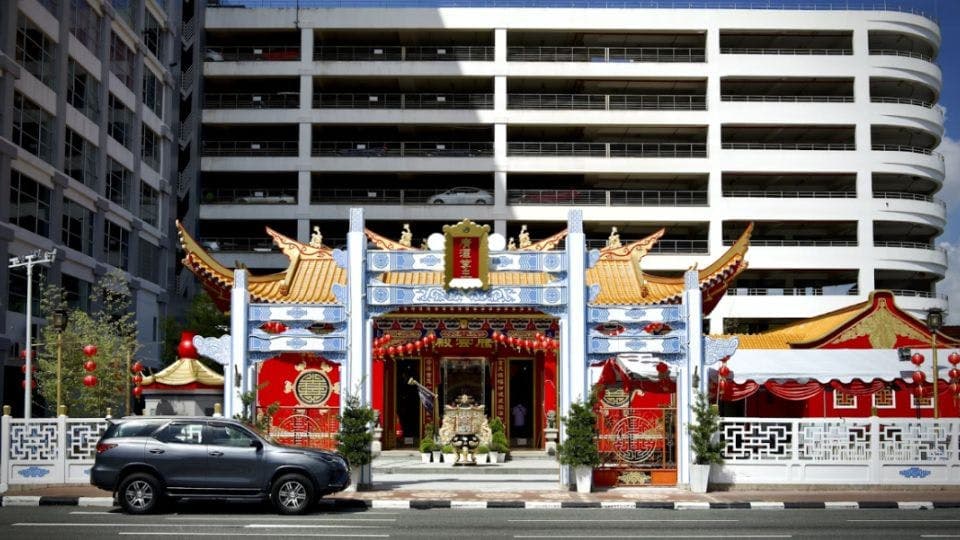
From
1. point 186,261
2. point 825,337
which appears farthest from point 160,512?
point 825,337

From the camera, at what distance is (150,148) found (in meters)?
51.3

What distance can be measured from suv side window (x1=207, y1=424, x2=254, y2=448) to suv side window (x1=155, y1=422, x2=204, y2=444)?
0.21 metres

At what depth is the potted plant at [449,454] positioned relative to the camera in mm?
27406

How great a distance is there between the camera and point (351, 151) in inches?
2243

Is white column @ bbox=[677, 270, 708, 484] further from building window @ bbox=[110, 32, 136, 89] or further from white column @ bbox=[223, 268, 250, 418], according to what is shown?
building window @ bbox=[110, 32, 136, 89]

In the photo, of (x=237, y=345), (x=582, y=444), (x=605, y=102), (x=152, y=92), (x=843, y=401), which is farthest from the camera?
(x=605, y=102)

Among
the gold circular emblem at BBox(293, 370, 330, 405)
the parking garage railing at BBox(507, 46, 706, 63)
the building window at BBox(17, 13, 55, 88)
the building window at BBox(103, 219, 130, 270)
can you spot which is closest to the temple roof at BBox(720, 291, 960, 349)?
the gold circular emblem at BBox(293, 370, 330, 405)

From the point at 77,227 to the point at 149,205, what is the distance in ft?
31.6

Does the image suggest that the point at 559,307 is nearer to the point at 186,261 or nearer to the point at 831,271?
the point at 186,261

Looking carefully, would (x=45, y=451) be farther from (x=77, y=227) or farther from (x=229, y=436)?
(x=77, y=227)

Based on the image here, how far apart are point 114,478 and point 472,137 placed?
137 feet

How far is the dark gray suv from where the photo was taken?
1852 cm

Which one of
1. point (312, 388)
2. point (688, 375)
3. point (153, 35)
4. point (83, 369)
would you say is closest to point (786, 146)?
point (153, 35)

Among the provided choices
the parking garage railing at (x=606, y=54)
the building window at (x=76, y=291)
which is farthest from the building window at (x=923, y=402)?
the parking garage railing at (x=606, y=54)
